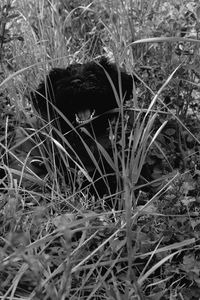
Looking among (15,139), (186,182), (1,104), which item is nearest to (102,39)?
(1,104)

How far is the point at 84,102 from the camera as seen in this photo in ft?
7.43

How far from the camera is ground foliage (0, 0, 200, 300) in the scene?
169 centimetres

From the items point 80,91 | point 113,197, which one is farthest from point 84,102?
point 113,197

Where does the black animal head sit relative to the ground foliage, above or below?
above

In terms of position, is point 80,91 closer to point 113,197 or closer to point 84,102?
point 84,102

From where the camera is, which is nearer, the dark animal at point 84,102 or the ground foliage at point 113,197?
the ground foliage at point 113,197

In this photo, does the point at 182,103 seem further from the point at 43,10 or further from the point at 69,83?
the point at 43,10

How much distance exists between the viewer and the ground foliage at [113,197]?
1.69m

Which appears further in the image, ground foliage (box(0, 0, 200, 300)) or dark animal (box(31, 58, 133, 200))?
dark animal (box(31, 58, 133, 200))

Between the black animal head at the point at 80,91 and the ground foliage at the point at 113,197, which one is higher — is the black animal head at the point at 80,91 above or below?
above

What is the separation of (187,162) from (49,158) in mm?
585

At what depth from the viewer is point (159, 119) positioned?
107 inches

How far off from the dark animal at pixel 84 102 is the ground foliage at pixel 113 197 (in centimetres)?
9

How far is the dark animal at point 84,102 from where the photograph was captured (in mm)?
2236
